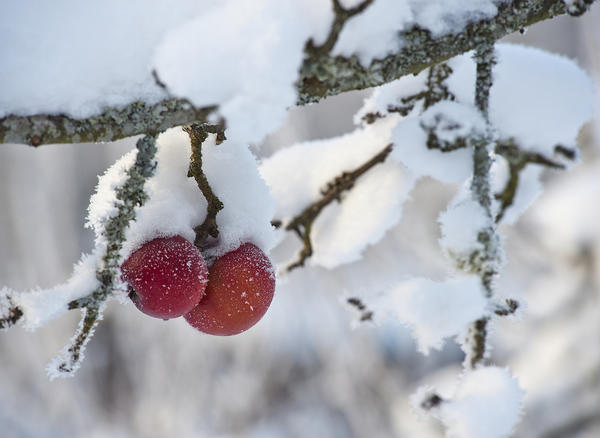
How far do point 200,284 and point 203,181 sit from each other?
10cm

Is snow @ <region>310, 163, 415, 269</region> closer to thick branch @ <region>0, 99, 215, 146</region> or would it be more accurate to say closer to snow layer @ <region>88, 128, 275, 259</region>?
snow layer @ <region>88, 128, 275, 259</region>

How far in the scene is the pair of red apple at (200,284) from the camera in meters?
0.51

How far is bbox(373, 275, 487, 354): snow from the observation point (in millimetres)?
466

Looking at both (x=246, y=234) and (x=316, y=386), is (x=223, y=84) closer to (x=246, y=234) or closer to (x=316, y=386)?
(x=246, y=234)

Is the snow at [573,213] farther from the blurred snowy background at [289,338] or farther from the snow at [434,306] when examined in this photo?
the snow at [434,306]

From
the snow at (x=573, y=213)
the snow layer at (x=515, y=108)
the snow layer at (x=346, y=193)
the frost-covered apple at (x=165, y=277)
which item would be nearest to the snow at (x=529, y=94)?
the snow layer at (x=515, y=108)

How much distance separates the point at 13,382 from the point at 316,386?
188 cm

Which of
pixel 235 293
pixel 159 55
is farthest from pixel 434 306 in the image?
pixel 159 55

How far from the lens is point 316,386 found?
11.6 ft

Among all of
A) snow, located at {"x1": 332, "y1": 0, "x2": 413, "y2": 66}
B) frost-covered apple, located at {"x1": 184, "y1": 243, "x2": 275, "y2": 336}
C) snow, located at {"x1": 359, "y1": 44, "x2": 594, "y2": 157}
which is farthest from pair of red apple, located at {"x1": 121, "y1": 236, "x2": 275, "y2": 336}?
snow, located at {"x1": 359, "y1": 44, "x2": 594, "y2": 157}

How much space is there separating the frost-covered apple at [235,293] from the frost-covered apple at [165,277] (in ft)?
0.09

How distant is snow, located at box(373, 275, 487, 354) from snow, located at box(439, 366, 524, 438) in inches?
1.8

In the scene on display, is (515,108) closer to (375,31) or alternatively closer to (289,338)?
(375,31)

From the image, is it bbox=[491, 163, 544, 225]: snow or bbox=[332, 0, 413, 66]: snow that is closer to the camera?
bbox=[332, 0, 413, 66]: snow
